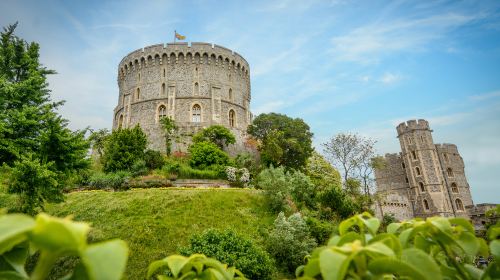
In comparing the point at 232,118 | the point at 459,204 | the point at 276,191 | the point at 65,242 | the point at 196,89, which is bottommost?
the point at 65,242

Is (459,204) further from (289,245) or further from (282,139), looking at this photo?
(289,245)

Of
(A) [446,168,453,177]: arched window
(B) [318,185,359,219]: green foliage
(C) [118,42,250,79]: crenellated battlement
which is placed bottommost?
(B) [318,185,359,219]: green foliage

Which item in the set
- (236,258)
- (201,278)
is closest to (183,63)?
(236,258)

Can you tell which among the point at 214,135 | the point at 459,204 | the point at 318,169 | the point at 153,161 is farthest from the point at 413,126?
the point at 153,161

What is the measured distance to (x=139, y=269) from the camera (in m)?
14.5

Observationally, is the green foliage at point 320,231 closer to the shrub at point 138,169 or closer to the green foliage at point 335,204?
the green foliage at point 335,204

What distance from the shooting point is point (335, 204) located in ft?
76.0

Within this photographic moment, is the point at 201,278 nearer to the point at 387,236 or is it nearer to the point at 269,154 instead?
the point at 387,236

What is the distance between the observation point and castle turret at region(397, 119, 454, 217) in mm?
51438

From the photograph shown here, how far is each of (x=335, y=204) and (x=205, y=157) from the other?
15825 millimetres

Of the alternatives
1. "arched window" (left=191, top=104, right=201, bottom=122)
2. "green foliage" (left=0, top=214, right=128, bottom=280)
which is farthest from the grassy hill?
"arched window" (left=191, top=104, right=201, bottom=122)

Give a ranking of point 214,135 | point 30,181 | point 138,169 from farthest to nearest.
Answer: point 214,135 → point 138,169 → point 30,181

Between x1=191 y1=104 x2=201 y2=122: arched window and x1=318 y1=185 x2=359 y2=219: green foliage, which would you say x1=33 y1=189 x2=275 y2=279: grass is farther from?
x1=191 y1=104 x2=201 y2=122: arched window

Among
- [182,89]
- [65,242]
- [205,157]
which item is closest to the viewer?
[65,242]
